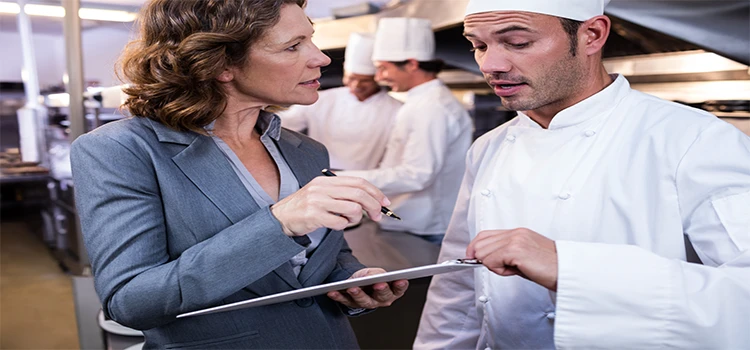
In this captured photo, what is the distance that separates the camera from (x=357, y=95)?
3.31 m

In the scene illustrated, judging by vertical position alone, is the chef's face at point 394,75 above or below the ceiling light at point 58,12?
below

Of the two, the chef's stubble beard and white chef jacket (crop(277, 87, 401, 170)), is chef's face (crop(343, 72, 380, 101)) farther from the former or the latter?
the chef's stubble beard

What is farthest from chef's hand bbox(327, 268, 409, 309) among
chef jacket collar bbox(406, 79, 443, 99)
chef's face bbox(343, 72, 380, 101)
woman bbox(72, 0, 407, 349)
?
chef's face bbox(343, 72, 380, 101)

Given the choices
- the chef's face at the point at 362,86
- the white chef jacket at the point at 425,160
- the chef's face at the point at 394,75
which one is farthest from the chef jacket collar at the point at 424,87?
the chef's face at the point at 362,86

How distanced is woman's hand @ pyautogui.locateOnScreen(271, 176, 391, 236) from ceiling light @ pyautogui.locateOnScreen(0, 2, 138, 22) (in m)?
1.58

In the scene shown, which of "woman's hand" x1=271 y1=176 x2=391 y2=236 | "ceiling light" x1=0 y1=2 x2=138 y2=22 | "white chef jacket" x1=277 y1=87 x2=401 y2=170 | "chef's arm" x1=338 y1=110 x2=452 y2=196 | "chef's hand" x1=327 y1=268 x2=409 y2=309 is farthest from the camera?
"white chef jacket" x1=277 y1=87 x2=401 y2=170

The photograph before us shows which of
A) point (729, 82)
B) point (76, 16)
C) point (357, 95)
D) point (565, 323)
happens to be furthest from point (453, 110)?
point (565, 323)

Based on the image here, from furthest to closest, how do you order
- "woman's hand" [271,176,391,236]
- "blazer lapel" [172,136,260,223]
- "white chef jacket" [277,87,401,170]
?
"white chef jacket" [277,87,401,170]
"blazer lapel" [172,136,260,223]
"woman's hand" [271,176,391,236]

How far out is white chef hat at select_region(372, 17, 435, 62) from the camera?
286cm

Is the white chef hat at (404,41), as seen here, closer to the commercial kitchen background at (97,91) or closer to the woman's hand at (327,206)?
the commercial kitchen background at (97,91)

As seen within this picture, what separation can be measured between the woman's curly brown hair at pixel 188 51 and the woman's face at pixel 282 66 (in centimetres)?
2

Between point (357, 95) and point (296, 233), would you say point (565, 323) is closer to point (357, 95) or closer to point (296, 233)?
point (296, 233)

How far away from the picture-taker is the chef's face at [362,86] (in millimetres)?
3281

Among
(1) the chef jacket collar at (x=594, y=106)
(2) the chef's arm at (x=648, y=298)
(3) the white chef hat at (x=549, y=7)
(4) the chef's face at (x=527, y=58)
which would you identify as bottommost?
(2) the chef's arm at (x=648, y=298)
